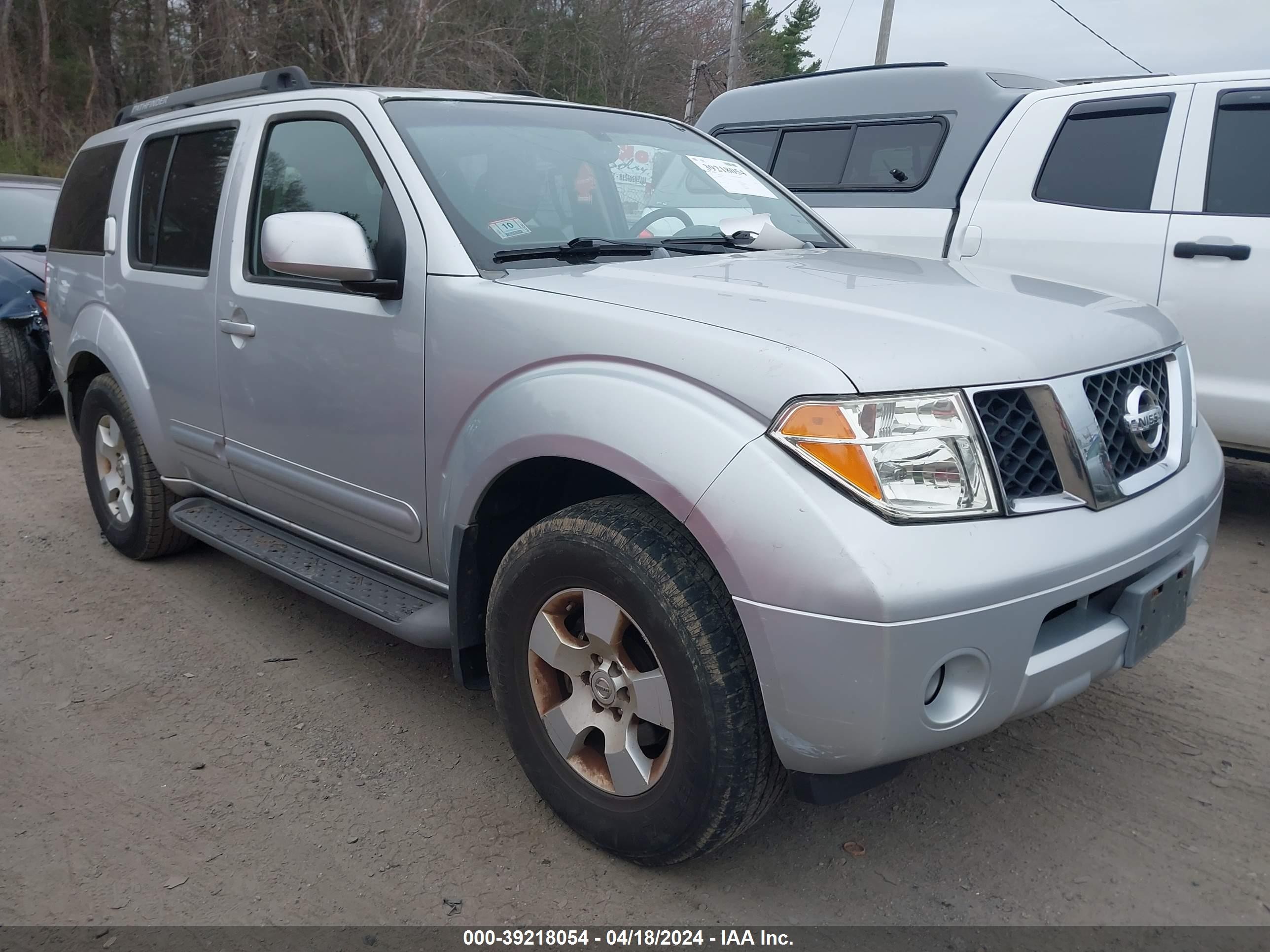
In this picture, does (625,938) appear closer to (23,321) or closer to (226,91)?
(226,91)

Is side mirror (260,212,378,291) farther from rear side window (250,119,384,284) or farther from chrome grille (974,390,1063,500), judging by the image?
chrome grille (974,390,1063,500)

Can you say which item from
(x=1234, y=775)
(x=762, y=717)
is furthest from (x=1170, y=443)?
(x=762, y=717)

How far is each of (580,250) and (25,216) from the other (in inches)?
272

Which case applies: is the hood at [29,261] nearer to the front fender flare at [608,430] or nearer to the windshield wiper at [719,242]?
the windshield wiper at [719,242]

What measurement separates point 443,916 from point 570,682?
571 millimetres

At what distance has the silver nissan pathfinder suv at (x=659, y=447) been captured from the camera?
74.5 inches

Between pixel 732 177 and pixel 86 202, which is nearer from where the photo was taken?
pixel 732 177

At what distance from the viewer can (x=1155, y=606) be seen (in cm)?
222

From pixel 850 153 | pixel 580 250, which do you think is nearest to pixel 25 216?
pixel 850 153

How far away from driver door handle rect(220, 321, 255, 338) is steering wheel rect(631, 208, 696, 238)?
125 centimetres

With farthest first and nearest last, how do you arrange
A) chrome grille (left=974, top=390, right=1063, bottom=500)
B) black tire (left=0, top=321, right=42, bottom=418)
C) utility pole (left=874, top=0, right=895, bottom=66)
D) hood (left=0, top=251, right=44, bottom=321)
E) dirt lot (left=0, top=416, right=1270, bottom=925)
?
utility pole (left=874, top=0, right=895, bottom=66), hood (left=0, top=251, right=44, bottom=321), black tire (left=0, top=321, right=42, bottom=418), dirt lot (left=0, top=416, right=1270, bottom=925), chrome grille (left=974, top=390, right=1063, bottom=500)

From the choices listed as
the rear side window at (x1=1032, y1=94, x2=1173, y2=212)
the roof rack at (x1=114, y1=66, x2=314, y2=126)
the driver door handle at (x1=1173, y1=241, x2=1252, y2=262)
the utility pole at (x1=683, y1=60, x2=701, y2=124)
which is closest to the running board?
the roof rack at (x1=114, y1=66, x2=314, y2=126)

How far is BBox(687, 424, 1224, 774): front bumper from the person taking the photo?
5.94 ft

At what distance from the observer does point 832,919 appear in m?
2.21
